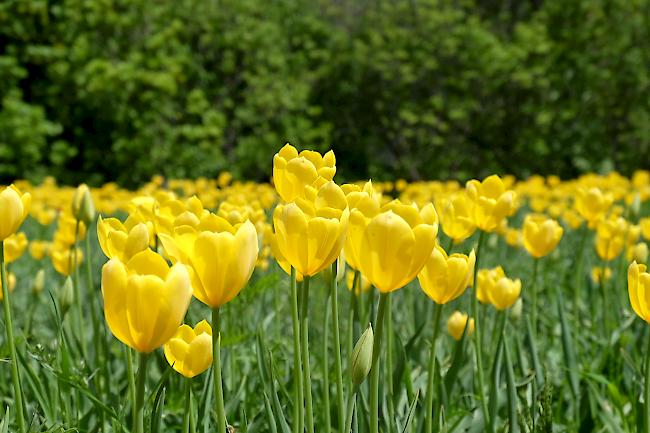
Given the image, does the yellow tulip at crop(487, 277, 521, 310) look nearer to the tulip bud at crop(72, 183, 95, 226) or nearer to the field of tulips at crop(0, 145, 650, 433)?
the field of tulips at crop(0, 145, 650, 433)

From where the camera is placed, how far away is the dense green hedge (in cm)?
963

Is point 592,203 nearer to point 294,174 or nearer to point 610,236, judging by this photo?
point 610,236

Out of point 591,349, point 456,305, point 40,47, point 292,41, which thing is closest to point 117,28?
point 40,47

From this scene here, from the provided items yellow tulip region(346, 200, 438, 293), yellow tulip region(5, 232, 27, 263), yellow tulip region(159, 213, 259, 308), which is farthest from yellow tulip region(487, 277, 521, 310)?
yellow tulip region(5, 232, 27, 263)

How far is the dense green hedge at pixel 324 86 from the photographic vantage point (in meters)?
9.63

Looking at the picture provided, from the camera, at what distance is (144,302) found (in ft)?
2.25

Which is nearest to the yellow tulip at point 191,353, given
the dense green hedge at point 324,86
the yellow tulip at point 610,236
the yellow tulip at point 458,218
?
the yellow tulip at point 458,218

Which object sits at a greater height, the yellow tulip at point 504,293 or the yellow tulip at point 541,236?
the yellow tulip at point 541,236

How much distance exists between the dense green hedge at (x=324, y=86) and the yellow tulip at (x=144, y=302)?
893 cm

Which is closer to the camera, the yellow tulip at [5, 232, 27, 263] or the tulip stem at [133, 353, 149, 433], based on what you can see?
the tulip stem at [133, 353, 149, 433]

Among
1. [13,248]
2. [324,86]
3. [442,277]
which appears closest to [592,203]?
[442,277]

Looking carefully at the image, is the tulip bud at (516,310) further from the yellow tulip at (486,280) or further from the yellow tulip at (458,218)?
the yellow tulip at (458,218)

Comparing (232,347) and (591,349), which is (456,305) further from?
(232,347)

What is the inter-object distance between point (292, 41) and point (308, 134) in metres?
1.74
